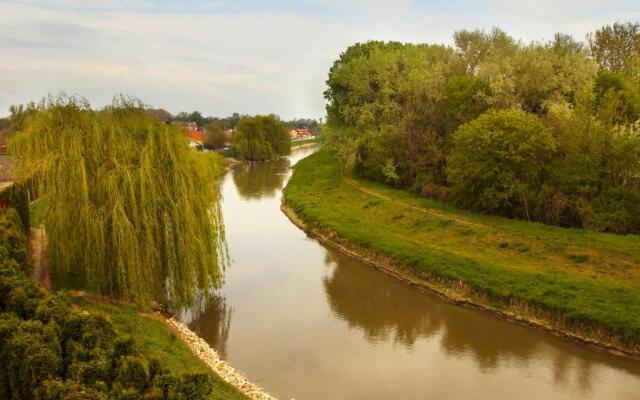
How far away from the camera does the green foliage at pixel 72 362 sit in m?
9.91

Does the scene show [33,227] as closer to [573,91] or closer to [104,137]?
[104,137]

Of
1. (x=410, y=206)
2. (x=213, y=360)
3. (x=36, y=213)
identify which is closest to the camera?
(x=213, y=360)

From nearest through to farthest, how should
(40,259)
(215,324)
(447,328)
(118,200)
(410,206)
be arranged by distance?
(118,200) < (215,324) < (447,328) < (40,259) < (410,206)

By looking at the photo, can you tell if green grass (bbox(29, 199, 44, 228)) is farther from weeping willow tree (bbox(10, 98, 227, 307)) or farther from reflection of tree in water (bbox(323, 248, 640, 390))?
reflection of tree in water (bbox(323, 248, 640, 390))

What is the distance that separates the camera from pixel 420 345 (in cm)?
1894

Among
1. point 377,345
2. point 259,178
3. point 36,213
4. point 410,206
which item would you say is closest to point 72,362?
point 377,345

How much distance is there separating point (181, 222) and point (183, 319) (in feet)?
12.8

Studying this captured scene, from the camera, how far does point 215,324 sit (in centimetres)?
2002

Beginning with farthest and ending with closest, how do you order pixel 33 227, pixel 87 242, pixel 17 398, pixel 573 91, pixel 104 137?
pixel 573 91
pixel 33 227
pixel 104 137
pixel 87 242
pixel 17 398

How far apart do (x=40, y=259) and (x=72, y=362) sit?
1170 cm

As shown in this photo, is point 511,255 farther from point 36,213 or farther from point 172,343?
point 36,213

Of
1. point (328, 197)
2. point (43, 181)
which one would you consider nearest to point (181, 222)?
point (43, 181)

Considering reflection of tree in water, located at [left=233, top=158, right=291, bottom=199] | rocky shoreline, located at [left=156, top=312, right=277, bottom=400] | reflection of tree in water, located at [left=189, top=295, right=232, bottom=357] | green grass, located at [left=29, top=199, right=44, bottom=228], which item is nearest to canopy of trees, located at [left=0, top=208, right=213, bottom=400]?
rocky shoreline, located at [left=156, top=312, right=277, bottom=400]

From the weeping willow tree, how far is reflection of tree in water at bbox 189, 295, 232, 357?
50.3 inches
